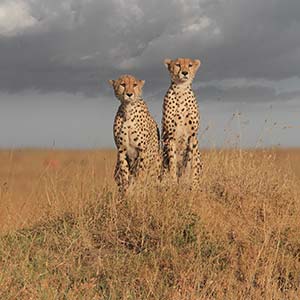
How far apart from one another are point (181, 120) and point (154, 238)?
1555mm

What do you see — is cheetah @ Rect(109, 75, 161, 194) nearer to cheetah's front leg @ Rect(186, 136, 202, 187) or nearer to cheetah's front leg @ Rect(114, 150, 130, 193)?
cheetah's front leg @ Rect(114, 150, 130, 193)

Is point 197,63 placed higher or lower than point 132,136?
higher

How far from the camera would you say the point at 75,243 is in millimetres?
4695

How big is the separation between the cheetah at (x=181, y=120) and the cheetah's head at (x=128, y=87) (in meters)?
0.43

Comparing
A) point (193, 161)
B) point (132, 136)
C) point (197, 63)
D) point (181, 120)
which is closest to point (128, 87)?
point (132, 136)

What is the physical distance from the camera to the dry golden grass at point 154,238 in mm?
3941

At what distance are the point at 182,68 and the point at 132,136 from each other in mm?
852

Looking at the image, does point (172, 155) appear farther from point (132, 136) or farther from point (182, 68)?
point (182, 68)

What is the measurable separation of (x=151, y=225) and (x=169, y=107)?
1.48 metres

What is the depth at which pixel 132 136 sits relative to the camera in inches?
219

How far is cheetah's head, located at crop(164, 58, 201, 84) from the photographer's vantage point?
5691 millimetres

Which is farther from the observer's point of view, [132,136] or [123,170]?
[123,170]

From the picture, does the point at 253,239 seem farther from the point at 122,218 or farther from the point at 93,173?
the point at 93,173

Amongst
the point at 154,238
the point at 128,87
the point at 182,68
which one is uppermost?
the point at 182,68
